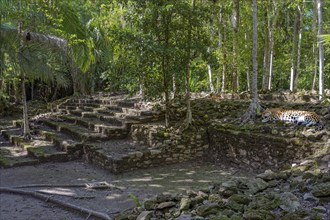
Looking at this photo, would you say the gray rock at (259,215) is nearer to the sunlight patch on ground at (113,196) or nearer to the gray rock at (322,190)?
the gray rock at (322,190)

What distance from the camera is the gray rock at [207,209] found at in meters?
3.27

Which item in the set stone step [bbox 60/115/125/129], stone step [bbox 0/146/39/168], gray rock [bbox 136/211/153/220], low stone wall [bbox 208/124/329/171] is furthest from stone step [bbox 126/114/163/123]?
gray rock [bbox 136/211/153/220]

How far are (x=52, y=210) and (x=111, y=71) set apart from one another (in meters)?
3.61

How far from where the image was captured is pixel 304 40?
14914mm

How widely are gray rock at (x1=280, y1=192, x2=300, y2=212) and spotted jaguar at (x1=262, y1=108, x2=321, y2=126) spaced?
3290 millimetres

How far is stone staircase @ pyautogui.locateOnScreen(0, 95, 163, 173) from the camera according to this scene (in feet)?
24.9

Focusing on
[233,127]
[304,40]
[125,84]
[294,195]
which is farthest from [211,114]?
[304,40]

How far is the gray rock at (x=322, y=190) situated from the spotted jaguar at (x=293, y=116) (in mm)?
3208

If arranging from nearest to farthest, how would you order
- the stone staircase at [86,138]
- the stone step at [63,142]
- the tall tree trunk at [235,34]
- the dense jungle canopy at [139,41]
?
1. the dense jungle canopy at [139,41]
2. the stone staircase at [86,138]
3. the stone step at [63,142]
4. the tall tree trunk at [235,34]

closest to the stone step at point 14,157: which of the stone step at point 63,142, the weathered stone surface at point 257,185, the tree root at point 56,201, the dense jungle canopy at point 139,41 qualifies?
the stone step at point 63,142

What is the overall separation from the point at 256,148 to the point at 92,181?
3140 mm

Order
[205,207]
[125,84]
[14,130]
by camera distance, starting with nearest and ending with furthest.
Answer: [205,207], [125,84], [14,130]

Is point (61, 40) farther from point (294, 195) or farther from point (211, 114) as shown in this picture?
point (294, 195)

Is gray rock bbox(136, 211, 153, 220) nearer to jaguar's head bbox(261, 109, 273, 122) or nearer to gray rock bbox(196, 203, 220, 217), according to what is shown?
gray rock bbox(196, 203, 220, 217)
